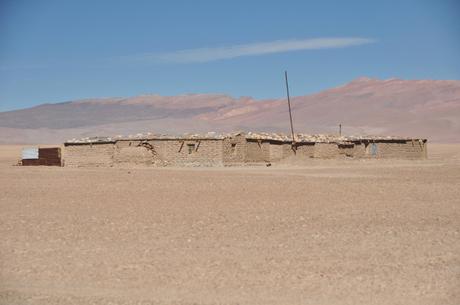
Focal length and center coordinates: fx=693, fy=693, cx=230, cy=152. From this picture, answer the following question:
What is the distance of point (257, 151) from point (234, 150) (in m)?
2.16

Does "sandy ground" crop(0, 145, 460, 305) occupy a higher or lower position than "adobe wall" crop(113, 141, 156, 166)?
lower

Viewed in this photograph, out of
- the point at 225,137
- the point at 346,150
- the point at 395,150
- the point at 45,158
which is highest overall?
the point at 225,137

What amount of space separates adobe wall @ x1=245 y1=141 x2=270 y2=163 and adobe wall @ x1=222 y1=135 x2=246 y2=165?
1.41 ft

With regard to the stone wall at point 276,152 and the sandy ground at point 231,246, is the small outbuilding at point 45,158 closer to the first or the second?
the stone wall at point 276,152

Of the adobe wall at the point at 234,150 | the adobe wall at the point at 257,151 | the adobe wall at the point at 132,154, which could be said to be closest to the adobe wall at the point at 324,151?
the adobe wall at the point at 257,151

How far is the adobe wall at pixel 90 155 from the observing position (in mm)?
38219

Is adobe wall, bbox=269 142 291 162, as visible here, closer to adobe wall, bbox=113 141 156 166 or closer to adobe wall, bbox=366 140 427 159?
adobe wall, bbox=366 140 427 159

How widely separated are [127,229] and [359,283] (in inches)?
218

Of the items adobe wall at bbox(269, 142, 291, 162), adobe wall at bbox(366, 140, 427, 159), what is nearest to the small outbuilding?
adobe wall at bbox(269, 142, 291, 162)

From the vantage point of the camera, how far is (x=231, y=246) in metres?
11.2

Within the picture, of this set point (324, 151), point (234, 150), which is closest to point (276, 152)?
point (324, 151)

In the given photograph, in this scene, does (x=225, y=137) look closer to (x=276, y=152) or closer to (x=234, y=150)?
(x=234, y=150)

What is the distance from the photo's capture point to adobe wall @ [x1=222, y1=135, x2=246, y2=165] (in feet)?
120

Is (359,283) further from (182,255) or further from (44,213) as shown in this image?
(44,213)
